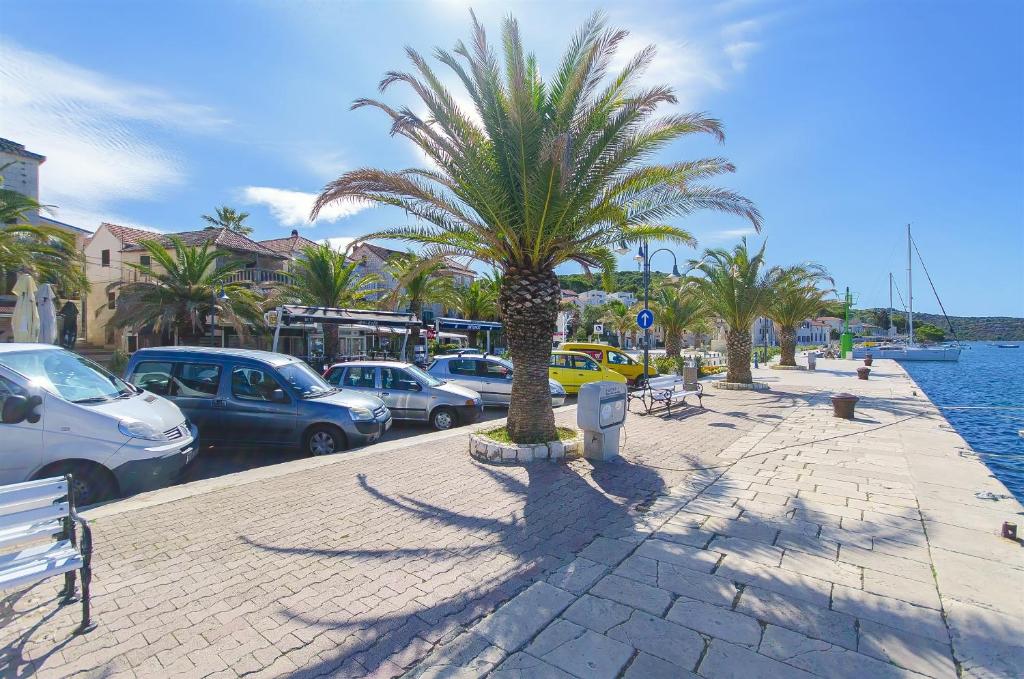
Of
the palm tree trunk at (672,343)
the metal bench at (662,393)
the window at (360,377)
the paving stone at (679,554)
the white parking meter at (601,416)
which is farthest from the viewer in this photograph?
the palm tree trunk at (672,343)

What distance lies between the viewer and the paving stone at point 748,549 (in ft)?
13.3

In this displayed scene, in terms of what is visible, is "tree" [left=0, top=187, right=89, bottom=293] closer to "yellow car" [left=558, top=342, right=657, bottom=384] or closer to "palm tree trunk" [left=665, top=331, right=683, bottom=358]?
"yellow car" [left=558, top=342, right=657, bottom=384]

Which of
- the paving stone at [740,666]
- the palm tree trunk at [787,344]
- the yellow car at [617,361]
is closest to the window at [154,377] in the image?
the paving stone at [740,666]

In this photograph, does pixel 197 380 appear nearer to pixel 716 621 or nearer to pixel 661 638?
pixel 661 638

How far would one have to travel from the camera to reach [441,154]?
7621 millimetres

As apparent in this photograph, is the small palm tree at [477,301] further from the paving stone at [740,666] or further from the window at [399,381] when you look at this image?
the paving stone at [740,666]

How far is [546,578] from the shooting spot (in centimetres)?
375

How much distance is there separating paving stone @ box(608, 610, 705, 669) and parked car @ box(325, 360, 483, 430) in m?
7.43

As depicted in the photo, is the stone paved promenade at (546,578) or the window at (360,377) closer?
the stone paved promenade at (546,578)

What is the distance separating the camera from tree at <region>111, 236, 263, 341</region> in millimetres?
19609

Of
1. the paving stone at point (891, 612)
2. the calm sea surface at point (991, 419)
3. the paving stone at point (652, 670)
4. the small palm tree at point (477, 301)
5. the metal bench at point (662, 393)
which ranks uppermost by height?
the small palm tree at point (477, 301)

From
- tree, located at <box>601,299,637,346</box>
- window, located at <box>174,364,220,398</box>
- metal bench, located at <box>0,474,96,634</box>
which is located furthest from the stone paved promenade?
tree, located at <box>601,299,637,346</box>

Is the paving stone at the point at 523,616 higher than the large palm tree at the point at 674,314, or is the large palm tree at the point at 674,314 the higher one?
the large palm tree at the point at 674,314

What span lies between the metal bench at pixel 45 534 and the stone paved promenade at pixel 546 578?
375 mm
